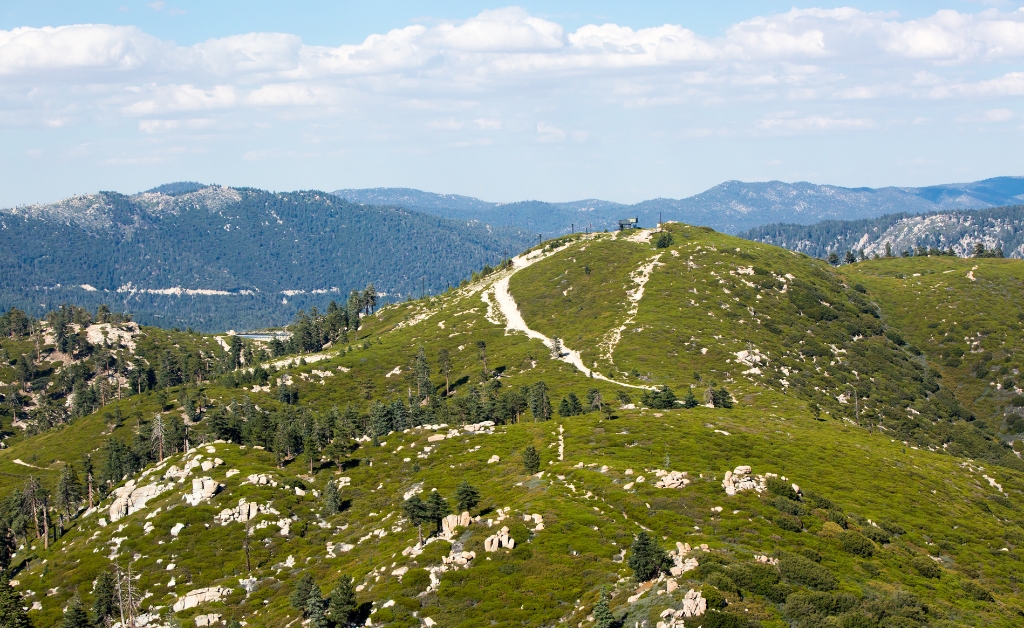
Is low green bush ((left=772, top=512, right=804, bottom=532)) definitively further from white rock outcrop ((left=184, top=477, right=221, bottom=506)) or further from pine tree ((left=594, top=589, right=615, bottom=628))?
white rock outcrop ((left=184, top=477, right=221, bottom=506))

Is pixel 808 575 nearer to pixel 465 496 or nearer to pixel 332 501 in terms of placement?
pixel 465 496

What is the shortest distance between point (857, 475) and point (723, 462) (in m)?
25.2

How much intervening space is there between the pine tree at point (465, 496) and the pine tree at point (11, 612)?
5897 centimetres

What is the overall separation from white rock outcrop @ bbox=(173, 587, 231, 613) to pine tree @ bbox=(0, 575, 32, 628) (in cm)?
1904

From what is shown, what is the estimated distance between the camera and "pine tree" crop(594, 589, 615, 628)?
6869 cm

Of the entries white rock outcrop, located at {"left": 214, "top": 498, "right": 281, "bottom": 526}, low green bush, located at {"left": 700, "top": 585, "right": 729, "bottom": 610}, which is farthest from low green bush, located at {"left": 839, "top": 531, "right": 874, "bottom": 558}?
white rock outcrop, located at {"left": 214, "top": 498, "right": 281, "bottom": 526}

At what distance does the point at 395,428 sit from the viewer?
172 meters

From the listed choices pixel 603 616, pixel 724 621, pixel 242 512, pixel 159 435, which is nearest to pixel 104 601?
pixel 242 512

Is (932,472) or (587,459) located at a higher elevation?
(587,459)

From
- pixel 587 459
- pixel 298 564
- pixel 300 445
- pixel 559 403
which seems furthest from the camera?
pixel 559 403

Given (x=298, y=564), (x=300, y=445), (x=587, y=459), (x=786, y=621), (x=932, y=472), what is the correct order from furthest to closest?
1. (x=300, y=445)
2. (x=932, y=472)
3. (x=587, y=459)
4. (x=298, y=564)
5. (x=786, y=621)

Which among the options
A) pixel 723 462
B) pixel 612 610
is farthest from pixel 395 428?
pixel 612 610

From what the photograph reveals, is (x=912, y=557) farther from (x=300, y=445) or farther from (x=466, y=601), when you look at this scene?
(x=300, y=445)

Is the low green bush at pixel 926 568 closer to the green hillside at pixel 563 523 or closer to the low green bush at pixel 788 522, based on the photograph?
the green hillside at pixel 563 523
